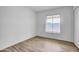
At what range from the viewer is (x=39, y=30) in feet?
4.40

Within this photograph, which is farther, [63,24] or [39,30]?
[39,30]

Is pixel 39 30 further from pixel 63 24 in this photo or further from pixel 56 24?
pixel 63 24

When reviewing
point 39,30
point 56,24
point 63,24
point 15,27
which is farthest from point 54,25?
point 15,27

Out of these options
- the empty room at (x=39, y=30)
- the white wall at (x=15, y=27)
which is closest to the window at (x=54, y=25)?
the empty room at (x=39, y=30)

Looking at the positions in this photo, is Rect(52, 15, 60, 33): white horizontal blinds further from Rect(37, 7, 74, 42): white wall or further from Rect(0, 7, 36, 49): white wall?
Rect(0, 7, 36, 49): white wall

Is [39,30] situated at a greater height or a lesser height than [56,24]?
lesser

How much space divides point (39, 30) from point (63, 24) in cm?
50

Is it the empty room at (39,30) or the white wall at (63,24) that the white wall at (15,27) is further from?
the white wall at (63,24)

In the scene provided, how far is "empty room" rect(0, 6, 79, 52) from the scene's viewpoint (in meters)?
1.17
